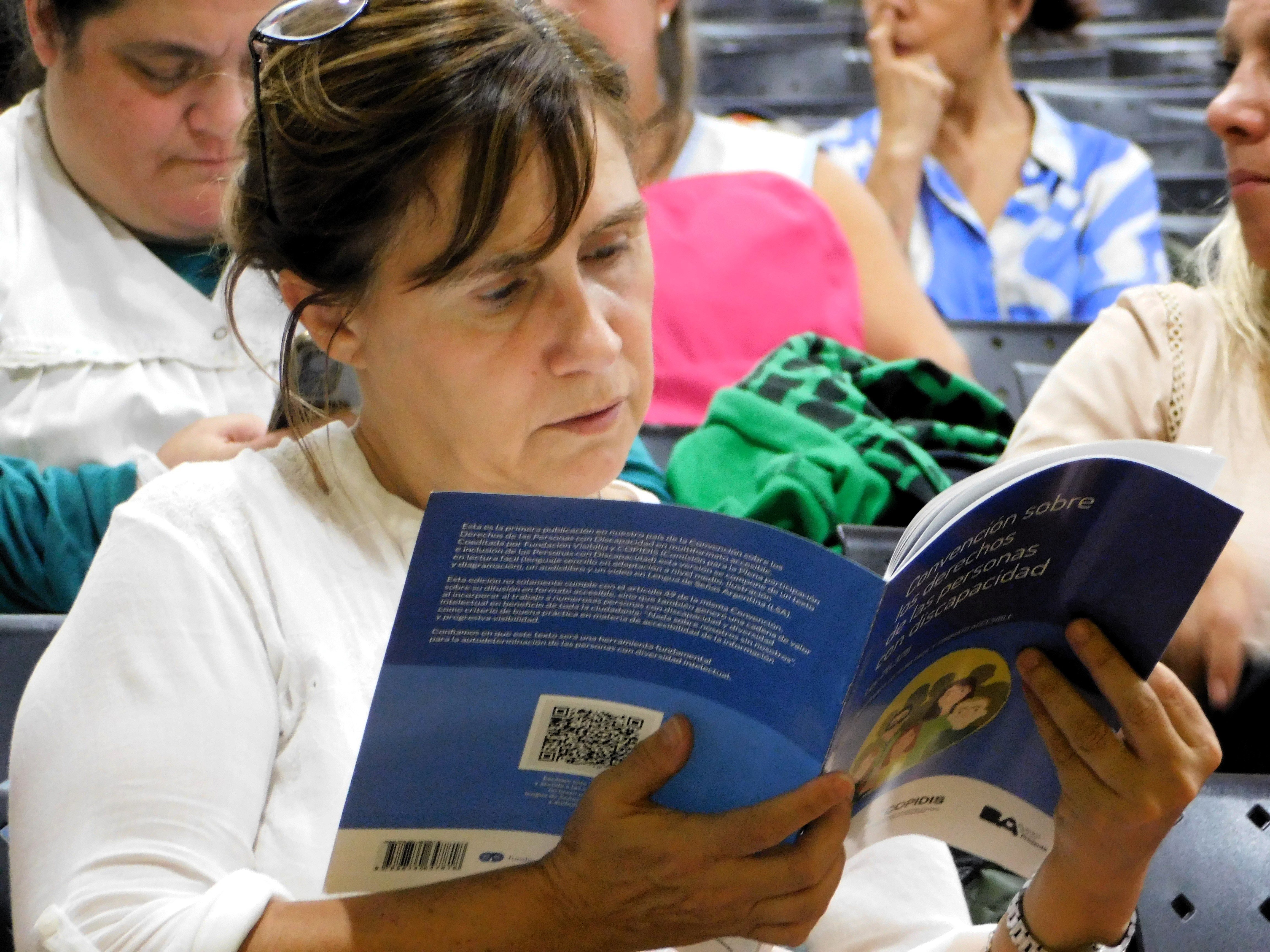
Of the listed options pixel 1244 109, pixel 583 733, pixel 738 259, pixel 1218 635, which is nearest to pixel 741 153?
pixel 738 259

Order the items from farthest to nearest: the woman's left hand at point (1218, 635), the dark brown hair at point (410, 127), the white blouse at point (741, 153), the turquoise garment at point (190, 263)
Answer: the white blouse at point (741, 153)
the turquoise garment at point (190, 263)
the woman's left hand at point (1218, 635)
the dark brown hair at point (410, 127)

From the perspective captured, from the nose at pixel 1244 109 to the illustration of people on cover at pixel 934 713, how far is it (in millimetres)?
860

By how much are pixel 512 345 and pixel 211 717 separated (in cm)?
36

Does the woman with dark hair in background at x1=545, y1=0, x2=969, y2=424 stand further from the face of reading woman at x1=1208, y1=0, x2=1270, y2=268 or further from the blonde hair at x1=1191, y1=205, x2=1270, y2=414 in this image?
the face of reading woman at x1=1208, y1=0, x2=1270, y2=268

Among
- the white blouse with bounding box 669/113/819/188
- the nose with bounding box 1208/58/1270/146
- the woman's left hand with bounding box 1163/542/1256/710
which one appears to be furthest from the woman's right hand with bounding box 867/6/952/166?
the woman's left hand with bounding box 1163/542/1256/710

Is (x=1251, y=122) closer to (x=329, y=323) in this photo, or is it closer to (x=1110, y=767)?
(x=1110, y=767)

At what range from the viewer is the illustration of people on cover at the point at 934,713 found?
919 millimetres

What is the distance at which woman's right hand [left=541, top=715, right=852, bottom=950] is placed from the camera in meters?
0.86

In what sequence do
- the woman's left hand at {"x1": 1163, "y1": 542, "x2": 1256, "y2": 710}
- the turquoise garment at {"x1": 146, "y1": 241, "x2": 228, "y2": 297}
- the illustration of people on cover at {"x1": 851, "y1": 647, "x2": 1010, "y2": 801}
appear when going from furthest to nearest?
the turquoise garment at {"x1": 146, "y1": 241, "x2": 228, "y2": 297}
the woman's left hand at {"x1": 1163, "y1": 542, "x2": 1256, "y2": 710}
the illustration of people on cover at {"x1": 851, "y1": 647, "x2": 1010, "y2": 801}

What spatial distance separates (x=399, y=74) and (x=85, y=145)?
915 millimetres

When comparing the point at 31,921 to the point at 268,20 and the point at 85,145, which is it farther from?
the point at 85,145

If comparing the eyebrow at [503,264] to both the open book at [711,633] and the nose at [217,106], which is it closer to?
the open book at [711,633]

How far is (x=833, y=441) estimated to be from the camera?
1539 mm

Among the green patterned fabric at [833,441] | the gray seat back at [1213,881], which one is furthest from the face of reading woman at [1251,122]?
the gray seat back at [1213,881]
